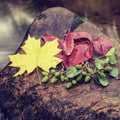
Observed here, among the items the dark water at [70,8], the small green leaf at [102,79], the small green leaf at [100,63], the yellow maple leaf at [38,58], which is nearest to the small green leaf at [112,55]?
the small green leaf at [100,63]

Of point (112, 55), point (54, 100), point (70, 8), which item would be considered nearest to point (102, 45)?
point (112, 55)

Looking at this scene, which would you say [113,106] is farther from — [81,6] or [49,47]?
[81,6]

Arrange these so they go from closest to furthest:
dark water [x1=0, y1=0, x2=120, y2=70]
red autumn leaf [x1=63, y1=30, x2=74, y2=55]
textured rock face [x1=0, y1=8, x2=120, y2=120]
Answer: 1. textured rock face [x1=0, y1=8, x2=120, y2=120]
2. red autumn leaf [x1=63, y1=30, x2=74, y2=55]
3. dark water [x1=0, y1=0, x2=120, y2=70]

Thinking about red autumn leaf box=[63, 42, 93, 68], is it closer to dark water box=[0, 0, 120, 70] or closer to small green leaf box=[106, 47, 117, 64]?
small green leaf box=[106, 47, 117, 64]

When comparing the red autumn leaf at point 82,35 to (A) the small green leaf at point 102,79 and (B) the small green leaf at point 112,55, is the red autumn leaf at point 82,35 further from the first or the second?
(A) the small green leaf at point 102,79

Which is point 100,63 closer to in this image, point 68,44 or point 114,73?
point 114,73

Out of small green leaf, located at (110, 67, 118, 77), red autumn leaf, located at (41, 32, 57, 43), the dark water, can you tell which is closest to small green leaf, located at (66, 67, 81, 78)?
small green leaf, located at (110, 67, 118, 77)
